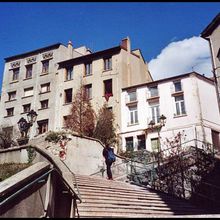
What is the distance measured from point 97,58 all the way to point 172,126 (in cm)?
1181

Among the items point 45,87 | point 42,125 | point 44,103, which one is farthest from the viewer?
point 45,87

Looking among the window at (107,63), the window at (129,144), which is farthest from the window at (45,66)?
the window at (129,144)

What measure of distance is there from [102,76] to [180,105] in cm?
923

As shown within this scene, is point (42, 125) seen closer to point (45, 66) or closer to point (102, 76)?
point (45, 66)

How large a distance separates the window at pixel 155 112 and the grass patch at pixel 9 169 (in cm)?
1810

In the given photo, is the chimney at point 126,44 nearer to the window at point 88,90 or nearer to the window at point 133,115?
the window at point 88,90

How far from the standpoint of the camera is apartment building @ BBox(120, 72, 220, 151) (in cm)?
2622

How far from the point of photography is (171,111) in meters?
27.5

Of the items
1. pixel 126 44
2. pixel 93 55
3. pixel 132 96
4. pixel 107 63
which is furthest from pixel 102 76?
pixel 126 44

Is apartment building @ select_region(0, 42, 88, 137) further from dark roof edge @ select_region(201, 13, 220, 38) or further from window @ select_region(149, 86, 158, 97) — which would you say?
dark roof edge @ select_region(201, 13, 220, 38)

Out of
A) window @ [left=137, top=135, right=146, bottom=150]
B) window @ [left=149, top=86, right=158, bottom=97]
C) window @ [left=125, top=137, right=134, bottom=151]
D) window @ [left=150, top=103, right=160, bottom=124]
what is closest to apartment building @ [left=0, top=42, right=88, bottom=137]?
window @ [left=125, top=137, right=134, bottom=151]

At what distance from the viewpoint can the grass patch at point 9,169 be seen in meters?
10.4

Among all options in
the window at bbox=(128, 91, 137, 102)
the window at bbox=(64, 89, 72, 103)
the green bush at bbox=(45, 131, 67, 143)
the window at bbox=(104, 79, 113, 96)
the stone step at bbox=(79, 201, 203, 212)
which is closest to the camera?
the stone step at bbox=(79, 201, 203, 212)

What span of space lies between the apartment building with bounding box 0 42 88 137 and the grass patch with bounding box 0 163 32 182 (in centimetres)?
1989
